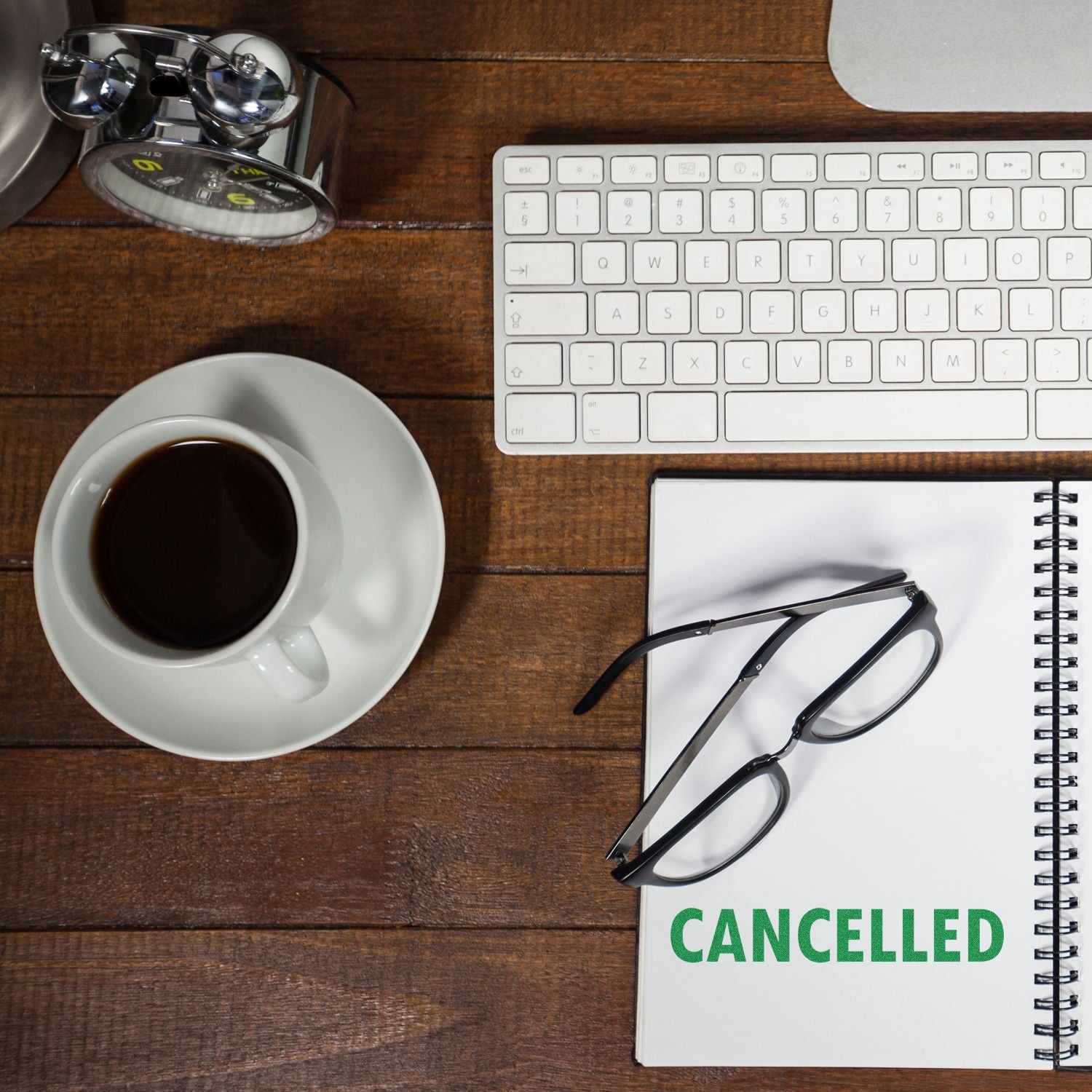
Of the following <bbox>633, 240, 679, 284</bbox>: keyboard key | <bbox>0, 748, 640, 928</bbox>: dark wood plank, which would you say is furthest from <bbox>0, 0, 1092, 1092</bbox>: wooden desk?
<bbox>633, 240, 679, 284</bbox>: keyboard key

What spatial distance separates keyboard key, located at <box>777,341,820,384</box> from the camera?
55 cm

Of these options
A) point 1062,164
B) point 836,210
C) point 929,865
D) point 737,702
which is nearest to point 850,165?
point 836,210

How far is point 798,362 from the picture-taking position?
549mm

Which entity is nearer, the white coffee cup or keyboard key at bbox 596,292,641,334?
the white coffee cup

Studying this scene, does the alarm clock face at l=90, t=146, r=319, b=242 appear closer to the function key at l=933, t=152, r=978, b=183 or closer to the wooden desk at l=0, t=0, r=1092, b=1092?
the wooden desk at l=0, t=0, r=1092, b=1092

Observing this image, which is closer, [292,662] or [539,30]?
[292,662]

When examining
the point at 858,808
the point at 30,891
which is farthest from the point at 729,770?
the point at 30,891

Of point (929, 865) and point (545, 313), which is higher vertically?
point (545, 313)

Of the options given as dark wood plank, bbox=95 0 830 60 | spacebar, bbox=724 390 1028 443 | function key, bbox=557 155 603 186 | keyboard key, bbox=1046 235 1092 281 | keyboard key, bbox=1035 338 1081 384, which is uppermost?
dark wood plank, bbox=95 0 830 60

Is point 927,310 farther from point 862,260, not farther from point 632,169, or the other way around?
point 632,169

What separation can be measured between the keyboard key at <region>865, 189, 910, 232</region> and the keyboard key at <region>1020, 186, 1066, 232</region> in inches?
2.8

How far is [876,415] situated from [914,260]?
10 cm

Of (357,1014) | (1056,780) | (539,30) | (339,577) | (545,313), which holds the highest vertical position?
(539,30)

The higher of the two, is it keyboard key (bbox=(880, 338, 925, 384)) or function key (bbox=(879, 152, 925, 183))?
function key (bbox=(879, 152, 925, 183))
